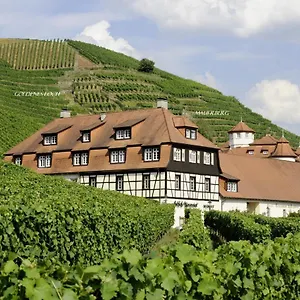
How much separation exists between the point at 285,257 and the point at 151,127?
133 ft

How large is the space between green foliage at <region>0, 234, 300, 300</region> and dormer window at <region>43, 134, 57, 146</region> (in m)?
45.3

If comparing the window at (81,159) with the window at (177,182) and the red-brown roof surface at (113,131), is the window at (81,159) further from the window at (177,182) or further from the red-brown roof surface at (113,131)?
the window at (177,182)

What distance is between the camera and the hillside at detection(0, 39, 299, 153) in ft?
336

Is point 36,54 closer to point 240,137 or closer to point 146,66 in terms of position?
point 146,66

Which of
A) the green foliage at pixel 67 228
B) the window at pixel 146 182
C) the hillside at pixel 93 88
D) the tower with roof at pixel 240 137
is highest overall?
the hillside at pixel 93 88

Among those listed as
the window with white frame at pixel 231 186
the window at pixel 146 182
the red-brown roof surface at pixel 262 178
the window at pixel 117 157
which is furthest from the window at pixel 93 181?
the window with white frame at pixel 231 186

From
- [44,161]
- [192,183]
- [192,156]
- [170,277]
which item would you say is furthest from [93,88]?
[170,277]

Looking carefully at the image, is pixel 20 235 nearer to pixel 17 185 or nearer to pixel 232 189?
pixel 17 185

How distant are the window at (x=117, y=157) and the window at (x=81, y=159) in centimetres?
249

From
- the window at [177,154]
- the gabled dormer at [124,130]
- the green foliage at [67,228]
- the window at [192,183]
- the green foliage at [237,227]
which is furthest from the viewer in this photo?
the gabled dormer at [124,130]

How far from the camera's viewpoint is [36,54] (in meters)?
141

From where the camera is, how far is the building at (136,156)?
172 ft

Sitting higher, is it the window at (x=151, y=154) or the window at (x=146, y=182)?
the window at (x=151, y=154)

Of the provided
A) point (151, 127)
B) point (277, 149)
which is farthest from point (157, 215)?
point (277, 149)
